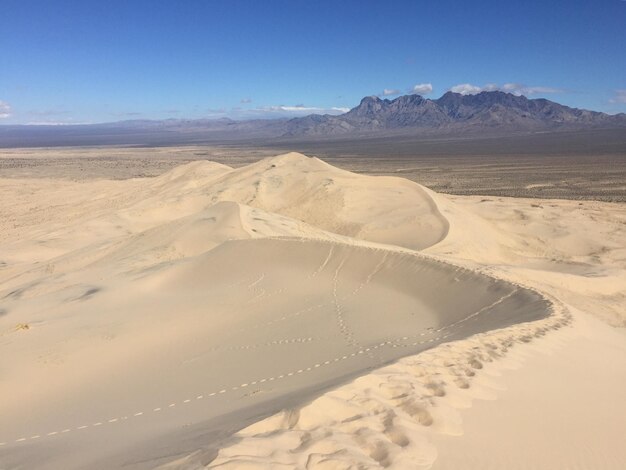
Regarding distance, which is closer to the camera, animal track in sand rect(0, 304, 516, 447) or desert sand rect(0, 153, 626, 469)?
desert sand rect(0, 153, 626, 469)

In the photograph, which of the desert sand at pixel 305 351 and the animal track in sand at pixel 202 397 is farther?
the animal track in sand at pixel 202 397

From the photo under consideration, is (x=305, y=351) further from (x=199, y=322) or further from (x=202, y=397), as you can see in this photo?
(x=199, y=322)

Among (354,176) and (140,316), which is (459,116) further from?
(140,316)

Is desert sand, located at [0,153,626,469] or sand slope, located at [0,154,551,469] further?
sand slope, located at [0,154,551,469]

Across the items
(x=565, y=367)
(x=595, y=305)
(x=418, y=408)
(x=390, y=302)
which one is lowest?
(x=595, y=305)

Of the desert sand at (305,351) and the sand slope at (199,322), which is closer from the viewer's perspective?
the desert sand at (305,351)

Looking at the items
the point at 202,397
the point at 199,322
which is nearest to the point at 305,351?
the point at 202,397

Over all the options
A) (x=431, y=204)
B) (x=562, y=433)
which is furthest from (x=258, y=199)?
(x=562, y=433)

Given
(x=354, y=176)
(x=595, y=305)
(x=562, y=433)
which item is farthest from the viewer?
(x=354, y=176)
